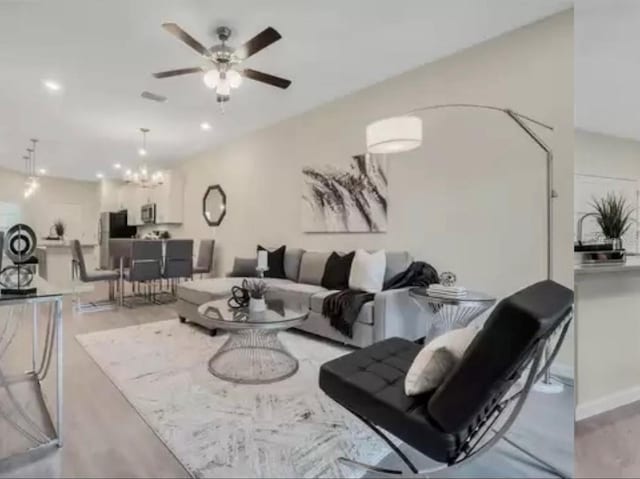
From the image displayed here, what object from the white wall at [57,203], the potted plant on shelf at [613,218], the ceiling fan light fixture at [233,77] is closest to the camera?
the potted plant on shelf at [613,218]

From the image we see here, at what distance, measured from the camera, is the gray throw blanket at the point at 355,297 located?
3.33 m

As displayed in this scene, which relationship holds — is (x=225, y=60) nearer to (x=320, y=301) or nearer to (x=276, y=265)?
(x=320, y=301)

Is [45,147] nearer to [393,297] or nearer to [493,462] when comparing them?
[393,297]

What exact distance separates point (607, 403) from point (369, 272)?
2.02 metres

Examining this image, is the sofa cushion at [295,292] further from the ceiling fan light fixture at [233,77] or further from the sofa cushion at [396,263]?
the ceiling fan light fixture at [233,77]

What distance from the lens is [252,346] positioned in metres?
3.27

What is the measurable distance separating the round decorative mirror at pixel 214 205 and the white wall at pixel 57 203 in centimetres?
597

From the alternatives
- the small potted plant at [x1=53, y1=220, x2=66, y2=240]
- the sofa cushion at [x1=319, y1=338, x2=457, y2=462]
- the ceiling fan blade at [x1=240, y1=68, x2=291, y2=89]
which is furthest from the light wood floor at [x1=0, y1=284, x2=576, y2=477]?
the small potted plant at [x1=53, y1=220, x2=66, y2=240]

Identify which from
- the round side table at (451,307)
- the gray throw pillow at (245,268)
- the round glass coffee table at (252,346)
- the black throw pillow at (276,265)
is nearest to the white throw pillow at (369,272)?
the round side table at (451,307)

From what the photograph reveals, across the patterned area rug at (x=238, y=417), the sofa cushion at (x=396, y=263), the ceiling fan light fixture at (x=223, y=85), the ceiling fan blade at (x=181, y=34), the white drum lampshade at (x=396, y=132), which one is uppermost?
the ceiling fan blade at (x=181, y=34)

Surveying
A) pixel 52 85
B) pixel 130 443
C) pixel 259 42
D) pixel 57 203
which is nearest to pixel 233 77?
pixel 259 42

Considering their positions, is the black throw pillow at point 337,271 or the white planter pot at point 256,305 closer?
the white planter pot at point 256,305

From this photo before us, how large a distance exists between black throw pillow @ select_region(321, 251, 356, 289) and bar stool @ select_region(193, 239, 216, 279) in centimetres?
312

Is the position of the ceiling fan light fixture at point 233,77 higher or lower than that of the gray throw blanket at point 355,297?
higher
